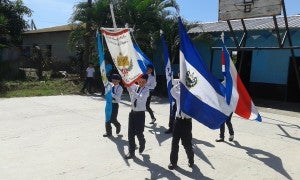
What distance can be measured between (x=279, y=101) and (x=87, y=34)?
28.7ft

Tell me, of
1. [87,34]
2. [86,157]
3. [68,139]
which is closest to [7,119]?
[68,139]

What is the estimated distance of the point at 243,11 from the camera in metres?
11.8

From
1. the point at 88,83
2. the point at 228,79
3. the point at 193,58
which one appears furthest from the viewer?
the point at 88,83

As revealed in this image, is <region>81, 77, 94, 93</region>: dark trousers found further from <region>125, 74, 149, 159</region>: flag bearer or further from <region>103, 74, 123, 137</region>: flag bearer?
<region>125, 74, 149, 159</region>: flag bearer

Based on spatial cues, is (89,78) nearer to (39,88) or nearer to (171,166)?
(39,88)

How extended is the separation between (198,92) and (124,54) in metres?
1.83

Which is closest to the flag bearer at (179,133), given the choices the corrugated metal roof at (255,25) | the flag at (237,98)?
the flag at (237,98)

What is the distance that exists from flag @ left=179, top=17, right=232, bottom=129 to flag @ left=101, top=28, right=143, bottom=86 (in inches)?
44.0

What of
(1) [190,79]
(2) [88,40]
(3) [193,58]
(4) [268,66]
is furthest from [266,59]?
(1) [190,79]

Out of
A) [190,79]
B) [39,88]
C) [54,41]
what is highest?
[190,79]

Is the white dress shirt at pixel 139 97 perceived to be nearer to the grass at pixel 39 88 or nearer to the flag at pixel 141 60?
the flag at pixel 141 60

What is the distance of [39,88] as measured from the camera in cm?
1806

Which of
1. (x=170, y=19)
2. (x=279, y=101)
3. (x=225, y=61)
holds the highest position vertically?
(x=170, y=19)

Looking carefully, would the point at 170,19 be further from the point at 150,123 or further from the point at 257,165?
the point at 257,165
